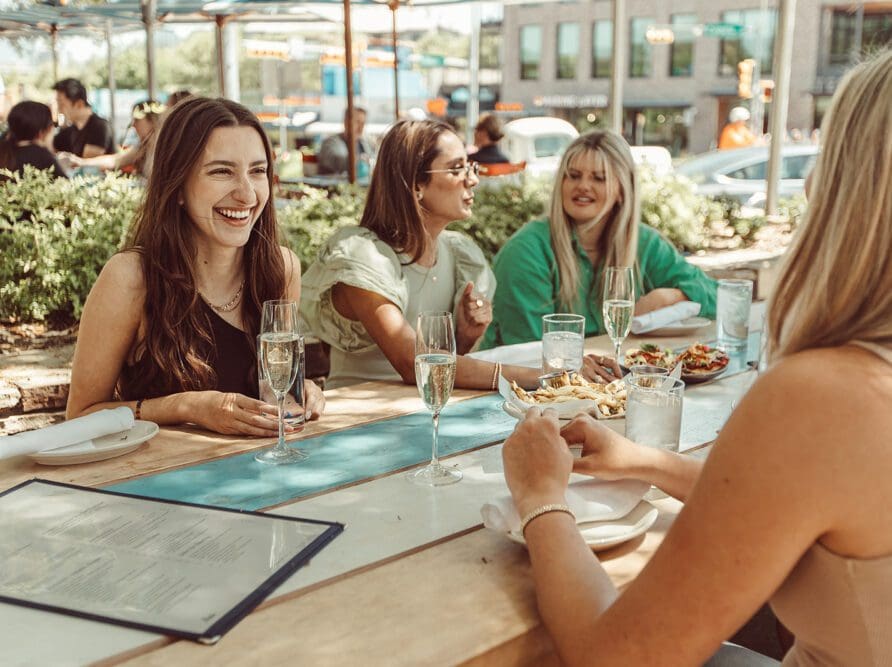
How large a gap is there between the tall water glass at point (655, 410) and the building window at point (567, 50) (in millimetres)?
37969

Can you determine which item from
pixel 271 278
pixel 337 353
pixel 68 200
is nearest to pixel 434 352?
pixel 271 278

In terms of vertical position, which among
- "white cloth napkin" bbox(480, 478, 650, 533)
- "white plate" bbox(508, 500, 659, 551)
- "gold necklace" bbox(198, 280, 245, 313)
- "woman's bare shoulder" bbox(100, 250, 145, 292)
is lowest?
"white plate" bbox(508, 500, 659, 551)

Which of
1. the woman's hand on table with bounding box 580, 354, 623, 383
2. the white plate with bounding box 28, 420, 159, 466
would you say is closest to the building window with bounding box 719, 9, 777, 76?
the woman's hand on table with bounding box 580, 354, 623, 383

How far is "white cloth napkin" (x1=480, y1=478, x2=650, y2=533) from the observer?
142 centimetres

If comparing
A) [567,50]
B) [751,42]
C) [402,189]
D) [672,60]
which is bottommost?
[402,189]

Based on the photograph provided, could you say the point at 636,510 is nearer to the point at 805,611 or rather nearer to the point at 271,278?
the point at 805,611

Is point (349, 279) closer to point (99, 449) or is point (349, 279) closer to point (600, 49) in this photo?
point (99, 449)

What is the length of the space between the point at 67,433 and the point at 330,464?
1.70 ft

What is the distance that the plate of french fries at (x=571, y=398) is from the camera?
1.95 metres

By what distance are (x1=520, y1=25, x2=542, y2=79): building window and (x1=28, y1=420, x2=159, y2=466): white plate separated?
39.0 m

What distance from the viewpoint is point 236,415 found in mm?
1979

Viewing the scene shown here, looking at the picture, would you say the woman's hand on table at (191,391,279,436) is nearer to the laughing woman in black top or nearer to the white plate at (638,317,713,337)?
the white plate at (638,317,713,337)

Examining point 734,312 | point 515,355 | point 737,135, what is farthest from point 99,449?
point 737,135

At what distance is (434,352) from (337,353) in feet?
4.39
